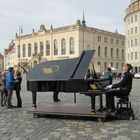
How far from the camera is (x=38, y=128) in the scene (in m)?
8.89

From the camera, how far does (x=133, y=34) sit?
279ft

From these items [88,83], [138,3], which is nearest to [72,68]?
[88,83]

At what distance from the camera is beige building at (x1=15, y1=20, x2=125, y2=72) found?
8725 centimetres

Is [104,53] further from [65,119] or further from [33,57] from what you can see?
[65,119]

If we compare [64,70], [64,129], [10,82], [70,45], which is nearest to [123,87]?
[64,70]

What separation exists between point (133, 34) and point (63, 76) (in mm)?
76407

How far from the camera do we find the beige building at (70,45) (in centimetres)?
8725

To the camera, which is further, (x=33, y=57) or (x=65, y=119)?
(x=33, y=57)

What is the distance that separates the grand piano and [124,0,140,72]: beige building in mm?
71395

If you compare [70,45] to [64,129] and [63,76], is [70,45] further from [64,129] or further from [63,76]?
[64,129]

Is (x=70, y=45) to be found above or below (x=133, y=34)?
below

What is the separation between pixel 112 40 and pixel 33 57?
851 inches

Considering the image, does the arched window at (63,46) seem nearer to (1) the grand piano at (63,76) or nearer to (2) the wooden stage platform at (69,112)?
(1) the grand piano at (63,76)

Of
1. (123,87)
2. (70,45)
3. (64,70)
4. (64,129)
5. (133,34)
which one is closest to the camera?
(64,129)
